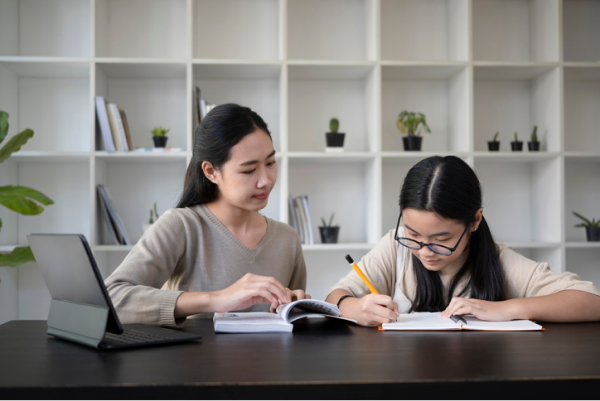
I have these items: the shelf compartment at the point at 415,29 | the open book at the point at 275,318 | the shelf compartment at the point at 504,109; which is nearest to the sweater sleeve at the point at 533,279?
the open book at the point at 275,318

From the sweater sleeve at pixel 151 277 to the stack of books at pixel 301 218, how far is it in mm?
1131

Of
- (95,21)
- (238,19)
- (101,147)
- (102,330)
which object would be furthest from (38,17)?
(102,330)

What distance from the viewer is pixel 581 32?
118 inches

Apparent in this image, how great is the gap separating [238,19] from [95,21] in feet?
2.52

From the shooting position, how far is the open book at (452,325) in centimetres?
111

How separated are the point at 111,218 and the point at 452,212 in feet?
5.96

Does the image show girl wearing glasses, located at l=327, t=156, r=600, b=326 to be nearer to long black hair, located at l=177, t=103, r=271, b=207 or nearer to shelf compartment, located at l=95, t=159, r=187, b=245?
long black hair, located at l=177, t=103, r=271, b=207

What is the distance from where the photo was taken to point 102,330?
3.00 ft

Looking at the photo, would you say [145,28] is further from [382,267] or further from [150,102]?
[382,267]

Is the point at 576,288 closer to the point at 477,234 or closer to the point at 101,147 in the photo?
the point at 477,234

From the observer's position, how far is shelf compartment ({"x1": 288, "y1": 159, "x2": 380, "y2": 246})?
289 cm

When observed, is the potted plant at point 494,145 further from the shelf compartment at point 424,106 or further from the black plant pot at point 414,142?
the black plant pot at point 414,142

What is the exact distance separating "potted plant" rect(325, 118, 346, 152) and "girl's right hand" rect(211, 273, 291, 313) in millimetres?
1594

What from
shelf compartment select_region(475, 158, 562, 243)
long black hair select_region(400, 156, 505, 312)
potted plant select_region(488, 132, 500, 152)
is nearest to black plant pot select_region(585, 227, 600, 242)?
shelf compartment select_region(475, 158, 562, 243)
